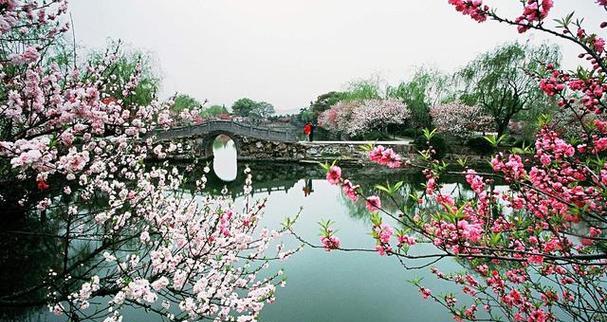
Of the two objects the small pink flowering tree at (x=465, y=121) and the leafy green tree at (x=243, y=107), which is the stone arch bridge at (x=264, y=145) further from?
the leafy green tree at (x=243, y=107)

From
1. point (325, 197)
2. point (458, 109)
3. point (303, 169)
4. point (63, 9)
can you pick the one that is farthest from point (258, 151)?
point (63, 9)

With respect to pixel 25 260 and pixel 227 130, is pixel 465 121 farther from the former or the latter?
pixel 25 260

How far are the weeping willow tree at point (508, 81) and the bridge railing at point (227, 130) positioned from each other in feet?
46.5

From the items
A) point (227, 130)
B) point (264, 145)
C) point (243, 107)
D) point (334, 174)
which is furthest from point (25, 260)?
point (243, 107)

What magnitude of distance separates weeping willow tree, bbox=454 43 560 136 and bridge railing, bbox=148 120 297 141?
14.2m

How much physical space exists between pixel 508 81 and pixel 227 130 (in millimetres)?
19596

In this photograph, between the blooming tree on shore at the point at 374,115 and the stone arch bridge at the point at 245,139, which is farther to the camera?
the blooming tree on shore at the point at 374,115

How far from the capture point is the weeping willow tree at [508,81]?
23484mm

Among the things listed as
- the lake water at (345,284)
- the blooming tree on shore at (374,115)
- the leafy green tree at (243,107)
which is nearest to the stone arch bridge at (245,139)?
the blooming tree on shore at (374,115)

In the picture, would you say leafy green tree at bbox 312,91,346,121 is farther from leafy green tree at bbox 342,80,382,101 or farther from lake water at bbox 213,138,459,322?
lake water at bbox 213,138,459,322

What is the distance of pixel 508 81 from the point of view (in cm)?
2386

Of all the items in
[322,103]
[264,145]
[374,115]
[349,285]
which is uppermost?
[322,103]

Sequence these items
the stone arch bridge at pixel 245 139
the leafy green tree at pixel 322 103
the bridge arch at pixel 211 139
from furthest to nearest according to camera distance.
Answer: the leafy green tree at pixel 322 103, the bridge arch at pixel 211 139, the stone arch bridge at pixel 245 139

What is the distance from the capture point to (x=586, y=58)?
2.22 meters
